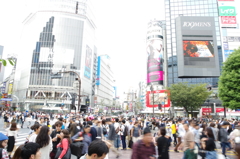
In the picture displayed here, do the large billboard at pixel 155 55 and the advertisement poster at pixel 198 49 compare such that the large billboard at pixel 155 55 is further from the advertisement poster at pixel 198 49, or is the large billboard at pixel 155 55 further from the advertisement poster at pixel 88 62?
the advertisement poster at pixel 88 62

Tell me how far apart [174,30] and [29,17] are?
63159 millimetres

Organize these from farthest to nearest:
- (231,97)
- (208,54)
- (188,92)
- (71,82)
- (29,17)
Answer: (29,17), (71,82), (208,54), (188,92), (231,97)

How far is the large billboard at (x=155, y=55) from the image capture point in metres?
63.9

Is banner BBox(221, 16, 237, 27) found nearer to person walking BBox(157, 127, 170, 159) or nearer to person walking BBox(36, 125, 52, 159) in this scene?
person walking BBox(157, 127, 170, 159)

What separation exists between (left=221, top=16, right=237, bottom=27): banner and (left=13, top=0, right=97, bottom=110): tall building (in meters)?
56.1

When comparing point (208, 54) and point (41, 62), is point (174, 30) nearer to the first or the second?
point (208, 54)

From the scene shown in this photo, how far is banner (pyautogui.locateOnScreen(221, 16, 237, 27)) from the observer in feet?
212

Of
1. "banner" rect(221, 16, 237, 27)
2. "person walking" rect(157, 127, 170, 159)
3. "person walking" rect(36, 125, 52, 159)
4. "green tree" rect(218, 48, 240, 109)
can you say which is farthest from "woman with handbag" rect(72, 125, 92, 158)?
"banner" rect(221, 16, 237, 27)

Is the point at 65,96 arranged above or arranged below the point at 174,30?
below

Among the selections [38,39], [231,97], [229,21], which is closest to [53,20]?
[38,39]

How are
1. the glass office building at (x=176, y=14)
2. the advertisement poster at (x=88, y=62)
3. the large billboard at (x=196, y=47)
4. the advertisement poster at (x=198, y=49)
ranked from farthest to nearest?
the advertisement poster at (x=88, y=62) → the glass office building at (x=176, y=14) → the advertisement poster at (x=198, y=49) → the large billboard at (x=196, y=47)

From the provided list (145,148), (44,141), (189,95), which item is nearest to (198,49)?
(189,95)

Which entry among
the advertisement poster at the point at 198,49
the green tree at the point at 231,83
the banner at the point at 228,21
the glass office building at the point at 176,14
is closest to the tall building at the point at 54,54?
the glass office building at the point at 176,14

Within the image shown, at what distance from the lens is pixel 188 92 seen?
36.5 m
